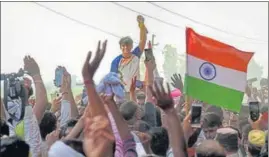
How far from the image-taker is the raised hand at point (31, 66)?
4617mm

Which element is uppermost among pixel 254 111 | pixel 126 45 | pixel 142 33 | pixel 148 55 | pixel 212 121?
pixel 142 33

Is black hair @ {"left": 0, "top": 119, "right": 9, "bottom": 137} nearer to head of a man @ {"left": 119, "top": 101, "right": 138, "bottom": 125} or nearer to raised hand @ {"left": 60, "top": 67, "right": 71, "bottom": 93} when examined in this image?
head of a man @ {"left": 119, "top": 101, "right": 138, "bottom": 125}

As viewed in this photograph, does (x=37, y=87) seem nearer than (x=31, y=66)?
Yes

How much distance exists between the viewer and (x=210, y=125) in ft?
16.0

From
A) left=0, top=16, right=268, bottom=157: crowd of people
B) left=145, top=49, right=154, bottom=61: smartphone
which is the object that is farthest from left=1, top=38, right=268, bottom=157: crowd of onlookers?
left=145, top=49, right=154, bottom=61: smartphone

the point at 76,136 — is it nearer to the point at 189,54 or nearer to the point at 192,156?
the point at 192,156

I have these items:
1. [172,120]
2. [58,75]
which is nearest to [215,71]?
[58,75]

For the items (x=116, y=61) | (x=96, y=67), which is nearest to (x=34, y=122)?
(x=96, y=67)

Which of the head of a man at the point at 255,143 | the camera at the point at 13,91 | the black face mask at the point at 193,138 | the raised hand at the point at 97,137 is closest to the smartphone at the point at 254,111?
the head of a man at the point at 255,143

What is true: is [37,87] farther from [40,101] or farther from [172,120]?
[172,120]

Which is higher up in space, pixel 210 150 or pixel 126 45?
pixel 126 45

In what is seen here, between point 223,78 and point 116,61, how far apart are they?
2.27 m

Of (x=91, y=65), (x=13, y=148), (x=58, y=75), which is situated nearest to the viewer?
(x=13, y=148)

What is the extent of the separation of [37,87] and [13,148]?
5.20 ft
